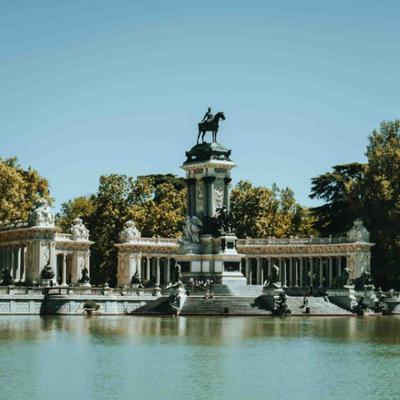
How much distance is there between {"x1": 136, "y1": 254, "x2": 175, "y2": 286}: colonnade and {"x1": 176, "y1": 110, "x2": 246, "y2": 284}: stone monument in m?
14.3

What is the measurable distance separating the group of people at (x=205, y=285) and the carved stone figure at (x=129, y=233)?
59.8 ft

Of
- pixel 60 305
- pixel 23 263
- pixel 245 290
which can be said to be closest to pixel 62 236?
pixel 23 263

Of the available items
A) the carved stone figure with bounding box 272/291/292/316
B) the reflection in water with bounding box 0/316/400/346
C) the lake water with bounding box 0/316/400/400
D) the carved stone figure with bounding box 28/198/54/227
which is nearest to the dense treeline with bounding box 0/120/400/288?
the carved stone figure with bounding box 28/198/54/227

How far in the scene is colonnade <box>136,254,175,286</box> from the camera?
10353 centimetres

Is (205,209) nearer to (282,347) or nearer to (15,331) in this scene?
(15,331)

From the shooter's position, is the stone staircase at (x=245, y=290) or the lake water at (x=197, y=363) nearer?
the lake water at (x=197, y=363)

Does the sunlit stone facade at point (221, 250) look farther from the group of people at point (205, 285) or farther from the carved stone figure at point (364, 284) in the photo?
the carved stone figure at point (364, 284)

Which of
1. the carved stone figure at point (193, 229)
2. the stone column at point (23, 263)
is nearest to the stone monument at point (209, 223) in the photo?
the carved stone figure at point (193, 229)

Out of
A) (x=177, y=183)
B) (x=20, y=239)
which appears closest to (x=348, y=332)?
(x=20, y=239)

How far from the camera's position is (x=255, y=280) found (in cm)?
11050

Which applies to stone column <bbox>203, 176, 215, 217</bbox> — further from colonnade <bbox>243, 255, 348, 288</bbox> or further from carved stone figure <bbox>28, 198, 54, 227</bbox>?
colonnade <bbox>243, 255, 348, 288</bbox>

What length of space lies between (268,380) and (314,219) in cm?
9066

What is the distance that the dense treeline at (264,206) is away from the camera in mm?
97438

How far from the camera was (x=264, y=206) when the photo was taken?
372ft
